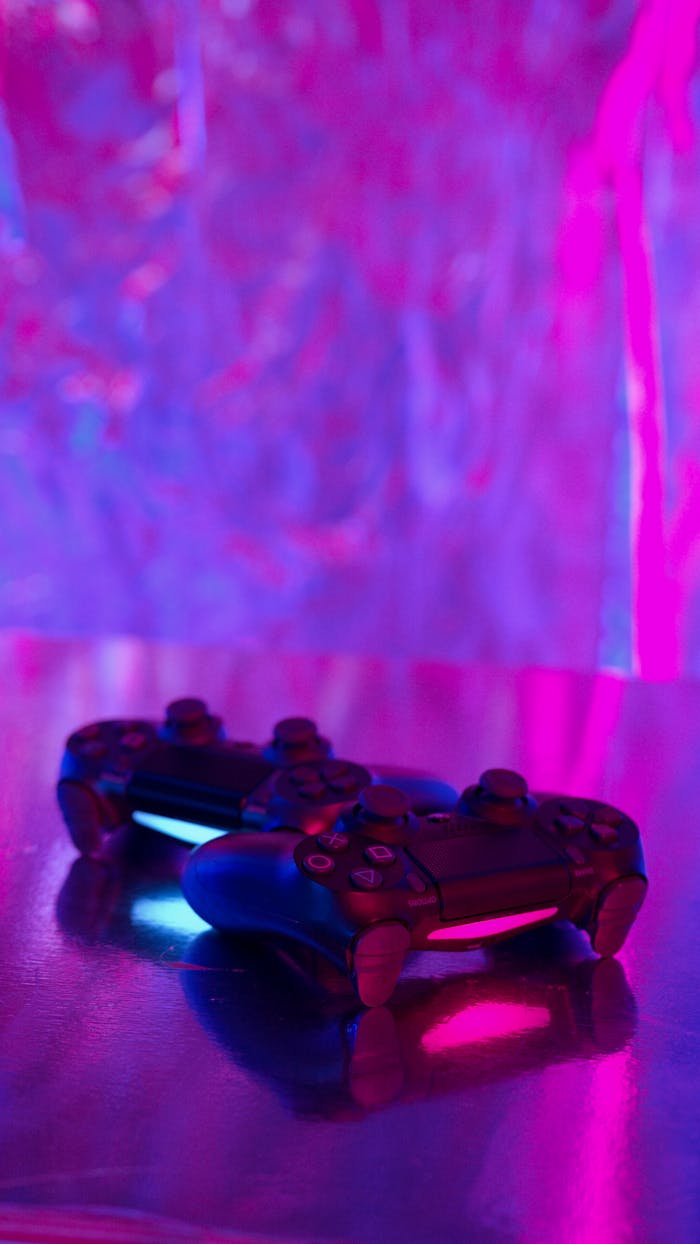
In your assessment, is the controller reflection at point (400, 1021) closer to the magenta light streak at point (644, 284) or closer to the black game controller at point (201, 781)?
the black game controller at point (201, 781)

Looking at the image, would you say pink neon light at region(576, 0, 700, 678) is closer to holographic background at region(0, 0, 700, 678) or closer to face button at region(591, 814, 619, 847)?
holographic background at region(0, 0, 700, 678)

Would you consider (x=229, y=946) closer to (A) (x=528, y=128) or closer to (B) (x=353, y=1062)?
(B) (x=353, y=1062)

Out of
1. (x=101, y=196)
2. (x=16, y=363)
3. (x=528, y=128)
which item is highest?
(x=528, y=128)

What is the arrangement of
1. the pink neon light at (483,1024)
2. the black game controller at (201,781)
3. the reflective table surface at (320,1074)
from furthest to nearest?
the black game controller at (201,781) < the pink neon light at (483,1024) < the reflective table surface at (320,1074)

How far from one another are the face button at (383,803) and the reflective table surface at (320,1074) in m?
0.08

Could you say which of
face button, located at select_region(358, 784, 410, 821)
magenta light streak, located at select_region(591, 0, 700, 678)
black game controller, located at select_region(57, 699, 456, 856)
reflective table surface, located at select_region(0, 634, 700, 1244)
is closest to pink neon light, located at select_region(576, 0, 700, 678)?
magenta light streak, located at select_region(591, 0, 700, 678)

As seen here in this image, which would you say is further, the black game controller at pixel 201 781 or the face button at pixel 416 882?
the black game controller at pixel 201 781

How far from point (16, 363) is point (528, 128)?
88 centimetres

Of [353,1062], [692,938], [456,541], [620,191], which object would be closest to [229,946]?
[353,1062]

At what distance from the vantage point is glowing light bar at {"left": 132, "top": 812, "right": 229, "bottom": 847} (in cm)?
65

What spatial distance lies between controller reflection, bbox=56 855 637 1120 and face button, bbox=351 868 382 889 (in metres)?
0.06

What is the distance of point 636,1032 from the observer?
0.52m

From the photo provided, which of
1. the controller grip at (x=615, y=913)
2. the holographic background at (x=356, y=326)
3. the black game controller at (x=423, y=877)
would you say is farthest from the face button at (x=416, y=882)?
the holographic background at (x=356, y=326)

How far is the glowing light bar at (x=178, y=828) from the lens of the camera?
65 cm
